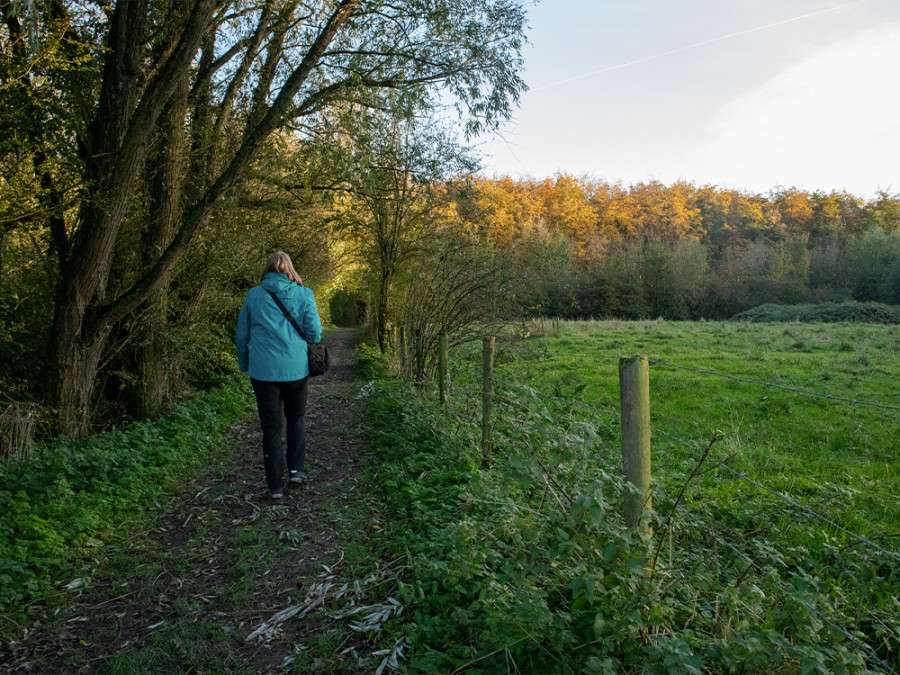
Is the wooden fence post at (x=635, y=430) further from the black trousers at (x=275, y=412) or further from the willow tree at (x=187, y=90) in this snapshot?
the willow tree at (x=187, y=90)

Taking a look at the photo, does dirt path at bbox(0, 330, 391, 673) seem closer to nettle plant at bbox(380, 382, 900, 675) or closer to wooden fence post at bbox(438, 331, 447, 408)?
nettle plant at bbox(380, 382, 900, 675)

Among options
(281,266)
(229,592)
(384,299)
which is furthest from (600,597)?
(384,299)

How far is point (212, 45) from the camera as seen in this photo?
29.3ft

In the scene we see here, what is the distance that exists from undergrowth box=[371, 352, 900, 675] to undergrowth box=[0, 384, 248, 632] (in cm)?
243

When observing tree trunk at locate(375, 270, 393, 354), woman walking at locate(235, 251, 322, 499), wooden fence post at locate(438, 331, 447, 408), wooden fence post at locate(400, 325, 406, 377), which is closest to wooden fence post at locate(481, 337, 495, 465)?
woman walking at locate(235, 251, 322, 499)

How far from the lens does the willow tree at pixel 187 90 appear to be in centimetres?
654

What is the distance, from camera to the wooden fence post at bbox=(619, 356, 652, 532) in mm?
2945

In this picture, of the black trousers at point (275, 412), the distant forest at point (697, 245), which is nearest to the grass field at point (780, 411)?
the black trousers at point (275, 412)

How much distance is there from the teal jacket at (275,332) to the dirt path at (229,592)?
1.27 meters

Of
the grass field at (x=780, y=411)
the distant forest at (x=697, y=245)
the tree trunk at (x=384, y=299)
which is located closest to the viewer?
the grass field at (x=780, y=411)

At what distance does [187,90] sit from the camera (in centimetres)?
817

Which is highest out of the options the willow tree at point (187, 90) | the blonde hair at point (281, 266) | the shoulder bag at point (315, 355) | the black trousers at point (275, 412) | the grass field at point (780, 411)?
the willow tree at point (187, 90)

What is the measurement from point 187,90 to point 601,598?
8750mm

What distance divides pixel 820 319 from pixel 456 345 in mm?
34026
